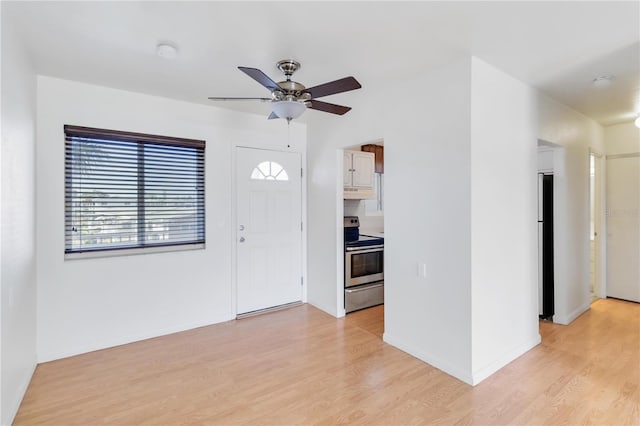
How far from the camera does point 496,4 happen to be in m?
1.82

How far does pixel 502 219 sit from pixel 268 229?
2604 mm

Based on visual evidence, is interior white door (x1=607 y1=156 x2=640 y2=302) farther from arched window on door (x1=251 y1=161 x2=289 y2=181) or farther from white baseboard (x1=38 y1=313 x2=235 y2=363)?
white baseboard (x1=38 y1=313 x2=235 y2=363)

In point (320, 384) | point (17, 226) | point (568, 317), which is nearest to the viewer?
point (17, 226)

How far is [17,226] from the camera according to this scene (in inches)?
85.1

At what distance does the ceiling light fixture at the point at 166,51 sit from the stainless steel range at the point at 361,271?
268 centimetres

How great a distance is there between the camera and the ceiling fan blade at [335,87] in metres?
2.09

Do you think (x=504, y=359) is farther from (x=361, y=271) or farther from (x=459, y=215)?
(x=361, y=271)

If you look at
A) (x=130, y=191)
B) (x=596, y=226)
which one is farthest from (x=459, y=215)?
(x=596, y=226)

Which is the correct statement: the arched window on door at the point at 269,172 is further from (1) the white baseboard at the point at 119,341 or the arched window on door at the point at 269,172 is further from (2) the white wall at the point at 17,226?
(2) the white wall at the point at 17,226

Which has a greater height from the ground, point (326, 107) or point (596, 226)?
point (326, 107)

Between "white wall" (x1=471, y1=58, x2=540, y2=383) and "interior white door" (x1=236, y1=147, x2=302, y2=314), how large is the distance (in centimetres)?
241

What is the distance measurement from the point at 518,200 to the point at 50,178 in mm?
4161

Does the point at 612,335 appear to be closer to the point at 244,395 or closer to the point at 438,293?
the point at 438,293

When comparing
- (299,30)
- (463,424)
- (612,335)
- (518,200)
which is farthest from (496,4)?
(612,335)
